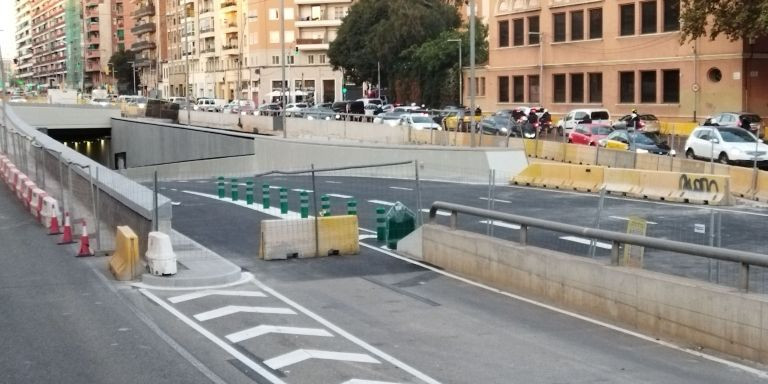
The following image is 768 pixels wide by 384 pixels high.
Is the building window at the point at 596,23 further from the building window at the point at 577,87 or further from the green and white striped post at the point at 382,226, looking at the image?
the green and white striped post at the point at 382,226

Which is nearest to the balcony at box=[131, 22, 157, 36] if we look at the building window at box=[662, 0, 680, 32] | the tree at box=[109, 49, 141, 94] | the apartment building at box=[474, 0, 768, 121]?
the tree at box=[109, 49, 141, 94]

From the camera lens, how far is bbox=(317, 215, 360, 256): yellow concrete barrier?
18875mm

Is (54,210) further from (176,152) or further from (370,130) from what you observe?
(176,152)

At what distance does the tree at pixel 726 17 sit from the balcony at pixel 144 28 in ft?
423

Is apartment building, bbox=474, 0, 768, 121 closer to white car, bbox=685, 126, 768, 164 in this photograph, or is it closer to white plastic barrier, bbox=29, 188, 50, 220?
white car, bbox=685, 126, 768, 164

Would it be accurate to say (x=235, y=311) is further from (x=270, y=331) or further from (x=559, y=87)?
(x=559, y=87)

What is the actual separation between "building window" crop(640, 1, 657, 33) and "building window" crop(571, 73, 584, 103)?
280 inches

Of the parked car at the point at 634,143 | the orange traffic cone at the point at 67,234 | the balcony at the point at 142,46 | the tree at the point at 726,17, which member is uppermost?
the balcony at the point at 142,46

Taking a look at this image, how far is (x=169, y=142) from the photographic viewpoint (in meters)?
71.9

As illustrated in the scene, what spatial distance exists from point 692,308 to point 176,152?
201ft

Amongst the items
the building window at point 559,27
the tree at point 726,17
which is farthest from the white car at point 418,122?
the building window at point 559,27

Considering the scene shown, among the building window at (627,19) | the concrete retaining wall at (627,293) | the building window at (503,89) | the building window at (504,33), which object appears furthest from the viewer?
the building window at (503,89)

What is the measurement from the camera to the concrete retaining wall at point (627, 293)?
10617 millimetres

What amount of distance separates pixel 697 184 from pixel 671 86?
35.2 metres
